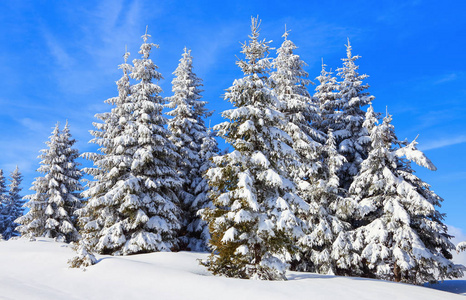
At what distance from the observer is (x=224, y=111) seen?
14992mm

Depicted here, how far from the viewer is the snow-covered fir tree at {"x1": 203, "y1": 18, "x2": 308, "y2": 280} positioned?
13.0m

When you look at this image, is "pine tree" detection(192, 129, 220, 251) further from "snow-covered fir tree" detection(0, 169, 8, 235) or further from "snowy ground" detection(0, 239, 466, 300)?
"snow-covered fir tree" detection(0, 169, 8, 235)

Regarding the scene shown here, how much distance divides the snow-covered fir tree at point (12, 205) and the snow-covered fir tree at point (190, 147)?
29492 millimetres

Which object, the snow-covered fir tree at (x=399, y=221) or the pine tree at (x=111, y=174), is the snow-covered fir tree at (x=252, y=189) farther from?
the pine tree at (x=111, y=174)

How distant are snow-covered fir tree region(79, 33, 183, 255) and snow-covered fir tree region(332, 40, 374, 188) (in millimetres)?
12861

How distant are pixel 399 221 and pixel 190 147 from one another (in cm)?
1715

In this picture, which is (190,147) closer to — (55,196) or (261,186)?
(55,196)

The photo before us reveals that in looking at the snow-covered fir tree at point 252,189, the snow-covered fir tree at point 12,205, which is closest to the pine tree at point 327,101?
the snow-covered fir tree at point 252,189

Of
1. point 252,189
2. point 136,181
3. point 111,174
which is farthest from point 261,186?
point 111,174

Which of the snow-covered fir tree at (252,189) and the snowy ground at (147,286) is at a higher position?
the snow-covered fir tree at (252,189)

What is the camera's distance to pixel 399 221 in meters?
19.6

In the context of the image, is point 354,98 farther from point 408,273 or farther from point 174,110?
point 174,110

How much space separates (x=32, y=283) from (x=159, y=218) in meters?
10.7

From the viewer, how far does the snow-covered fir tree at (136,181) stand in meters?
20.6
